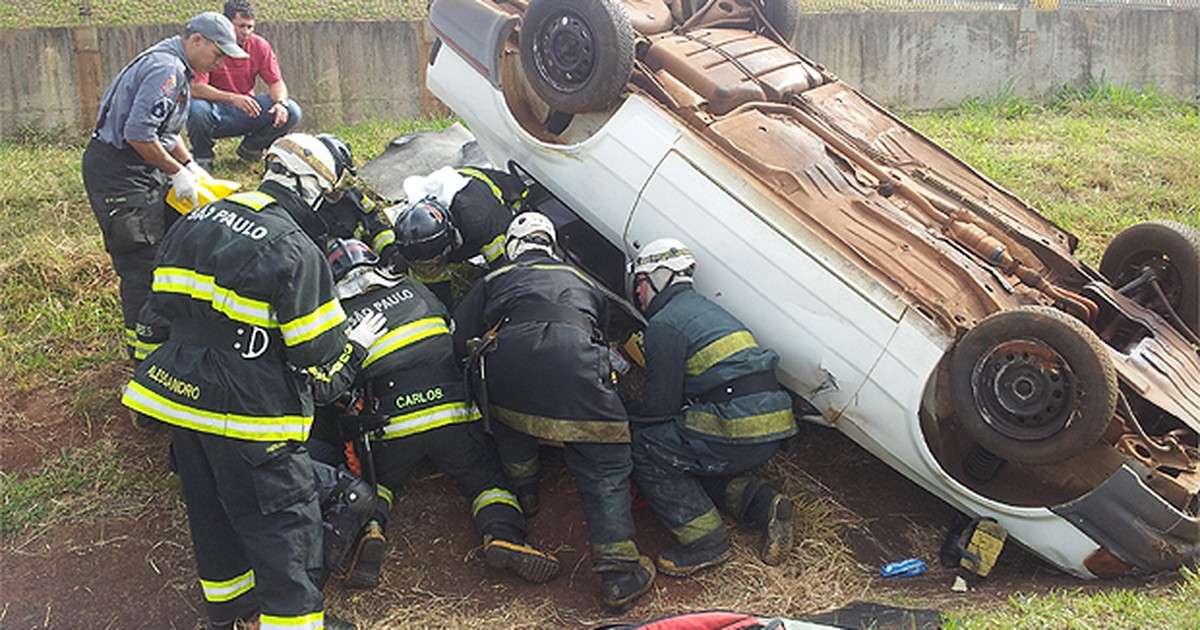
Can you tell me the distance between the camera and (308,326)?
12.3 ft

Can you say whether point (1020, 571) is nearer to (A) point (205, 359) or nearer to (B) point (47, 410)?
(A) point (205, 359)

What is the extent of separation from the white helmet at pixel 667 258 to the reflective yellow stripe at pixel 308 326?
58.4 inches

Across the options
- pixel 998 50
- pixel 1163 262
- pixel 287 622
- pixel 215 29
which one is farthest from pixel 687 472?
pixel 998 50

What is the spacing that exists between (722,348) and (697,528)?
77 centimetres

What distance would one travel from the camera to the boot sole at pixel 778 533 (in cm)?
455

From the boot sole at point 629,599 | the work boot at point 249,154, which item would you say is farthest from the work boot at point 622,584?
the work boot at point 249,154

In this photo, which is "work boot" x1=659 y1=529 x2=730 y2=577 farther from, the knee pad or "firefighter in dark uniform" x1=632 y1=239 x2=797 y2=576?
the knee pad

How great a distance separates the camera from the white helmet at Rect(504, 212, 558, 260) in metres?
4.97

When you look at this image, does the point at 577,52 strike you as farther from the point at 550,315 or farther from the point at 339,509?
the point at 339,509

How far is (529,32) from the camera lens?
5180mm

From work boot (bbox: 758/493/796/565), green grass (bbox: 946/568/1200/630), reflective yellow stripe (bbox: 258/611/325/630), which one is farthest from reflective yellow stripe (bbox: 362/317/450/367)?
green grass (bbox: 946/568/1200/630)

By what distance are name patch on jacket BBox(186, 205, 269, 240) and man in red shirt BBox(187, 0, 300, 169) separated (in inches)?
158

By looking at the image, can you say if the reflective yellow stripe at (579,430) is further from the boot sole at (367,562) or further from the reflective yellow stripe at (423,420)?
the boot sole at (367,562)

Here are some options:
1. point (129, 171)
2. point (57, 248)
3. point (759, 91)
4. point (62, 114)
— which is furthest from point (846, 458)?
point (62, 114)
